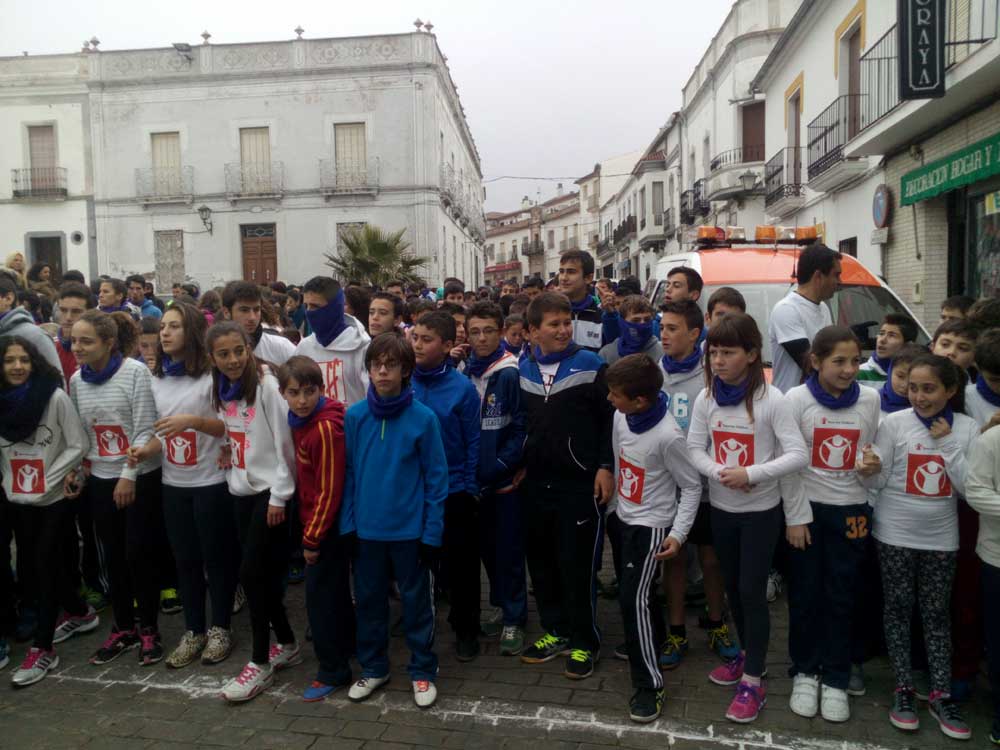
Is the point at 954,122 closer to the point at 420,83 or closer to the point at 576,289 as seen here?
the point at 576,289

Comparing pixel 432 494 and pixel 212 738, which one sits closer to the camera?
pixel 212 738

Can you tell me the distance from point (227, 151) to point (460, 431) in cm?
2507

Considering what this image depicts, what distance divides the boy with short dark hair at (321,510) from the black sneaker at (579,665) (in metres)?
1.14

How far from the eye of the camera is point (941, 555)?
138 inches

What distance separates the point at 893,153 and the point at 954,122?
213 centimetres

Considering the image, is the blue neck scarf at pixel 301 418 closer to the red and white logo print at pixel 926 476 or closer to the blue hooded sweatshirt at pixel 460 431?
the blue hooded sweatshirt at pixel 460 431

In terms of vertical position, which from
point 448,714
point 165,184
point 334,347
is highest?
point 165,184

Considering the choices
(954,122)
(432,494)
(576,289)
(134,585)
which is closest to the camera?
(432,494)

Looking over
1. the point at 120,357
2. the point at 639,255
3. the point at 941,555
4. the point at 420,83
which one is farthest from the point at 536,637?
the point at 639,255

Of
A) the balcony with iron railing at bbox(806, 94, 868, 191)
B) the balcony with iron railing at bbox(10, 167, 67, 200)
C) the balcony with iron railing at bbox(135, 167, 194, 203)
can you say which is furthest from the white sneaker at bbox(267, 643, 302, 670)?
the balcony with iron railing at bbox(10, 167, 67, 200)

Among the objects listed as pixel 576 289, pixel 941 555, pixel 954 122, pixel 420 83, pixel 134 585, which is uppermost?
pixel 420 83

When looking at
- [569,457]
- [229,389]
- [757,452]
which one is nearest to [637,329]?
[569,457]

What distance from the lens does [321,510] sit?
3.86 meters

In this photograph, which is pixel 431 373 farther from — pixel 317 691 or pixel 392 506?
pixel 317 691
